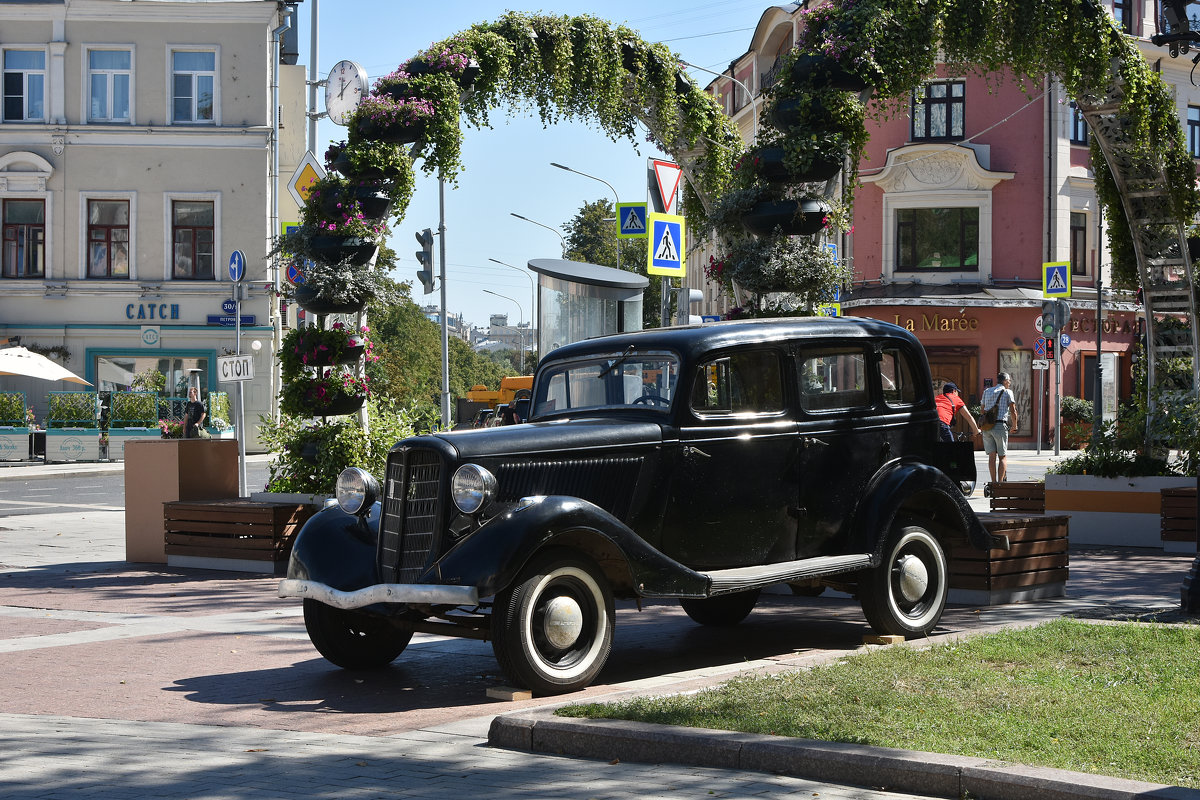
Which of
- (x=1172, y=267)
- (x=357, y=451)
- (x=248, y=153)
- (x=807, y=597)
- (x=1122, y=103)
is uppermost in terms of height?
(x=248, y=153)

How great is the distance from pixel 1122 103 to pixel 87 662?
11.8 metres

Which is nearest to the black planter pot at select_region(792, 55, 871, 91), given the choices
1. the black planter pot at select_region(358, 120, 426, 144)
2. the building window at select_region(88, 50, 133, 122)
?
the black planter pot at select_region(358, 120, 426, 144)

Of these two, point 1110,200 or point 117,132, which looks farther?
point 117,132

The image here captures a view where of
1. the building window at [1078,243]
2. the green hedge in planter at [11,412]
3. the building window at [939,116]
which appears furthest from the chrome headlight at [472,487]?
the building window at [1078,243]

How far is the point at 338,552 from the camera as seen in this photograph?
7.55m

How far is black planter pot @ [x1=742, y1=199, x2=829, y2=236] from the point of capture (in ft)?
40.9

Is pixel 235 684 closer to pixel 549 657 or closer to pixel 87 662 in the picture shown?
pixel 87 662

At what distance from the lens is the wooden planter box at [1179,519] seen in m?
13.7

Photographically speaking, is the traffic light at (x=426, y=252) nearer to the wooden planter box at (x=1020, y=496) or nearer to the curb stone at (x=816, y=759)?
the wooden planter box at (x=1020, y=496)

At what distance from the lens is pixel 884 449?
8703 mm

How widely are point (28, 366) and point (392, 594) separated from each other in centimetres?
2791

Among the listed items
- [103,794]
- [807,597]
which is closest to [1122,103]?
[807,597]

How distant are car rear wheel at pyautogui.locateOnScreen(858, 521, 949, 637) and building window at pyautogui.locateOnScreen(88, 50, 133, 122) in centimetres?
3355

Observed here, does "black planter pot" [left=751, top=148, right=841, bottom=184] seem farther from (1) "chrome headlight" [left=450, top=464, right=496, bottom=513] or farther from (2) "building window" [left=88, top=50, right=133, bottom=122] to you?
(2) "building window" [left=88, top=50, right=133, bottom=122]
